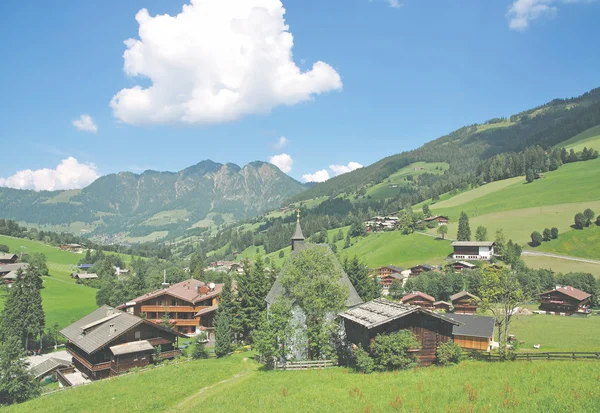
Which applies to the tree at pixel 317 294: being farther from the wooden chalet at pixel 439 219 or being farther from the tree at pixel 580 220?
the wooden chalet at pixel 439 219

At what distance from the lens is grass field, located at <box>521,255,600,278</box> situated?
10769 cm

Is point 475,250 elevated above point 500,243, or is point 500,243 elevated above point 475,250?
point 500,243

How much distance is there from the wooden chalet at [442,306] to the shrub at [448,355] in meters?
66.3

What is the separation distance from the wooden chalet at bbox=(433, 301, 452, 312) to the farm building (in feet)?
149

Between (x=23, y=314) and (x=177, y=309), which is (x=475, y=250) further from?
(x=23, y=314)

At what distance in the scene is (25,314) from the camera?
212ft

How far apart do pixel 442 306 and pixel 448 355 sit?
69.0 meters

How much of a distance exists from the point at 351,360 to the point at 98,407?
20.7 meters

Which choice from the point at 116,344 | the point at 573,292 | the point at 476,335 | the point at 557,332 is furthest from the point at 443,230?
the point at 116,344

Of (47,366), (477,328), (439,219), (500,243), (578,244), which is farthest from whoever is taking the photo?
(439,219)

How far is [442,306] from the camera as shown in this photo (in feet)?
311

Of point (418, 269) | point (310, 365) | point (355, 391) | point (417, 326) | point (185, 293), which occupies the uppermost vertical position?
point (417, 326)

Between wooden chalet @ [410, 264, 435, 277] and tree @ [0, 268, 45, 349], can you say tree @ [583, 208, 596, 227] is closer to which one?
wooden chalet @ [410, 264, 435, 277]

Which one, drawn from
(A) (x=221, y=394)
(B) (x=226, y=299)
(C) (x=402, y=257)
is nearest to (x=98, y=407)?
(A) (x=221, y=394)
